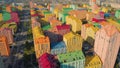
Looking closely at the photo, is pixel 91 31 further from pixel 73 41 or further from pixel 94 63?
pixel 94 63

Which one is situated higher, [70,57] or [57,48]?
[70,57]

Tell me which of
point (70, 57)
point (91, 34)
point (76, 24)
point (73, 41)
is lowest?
point (91, 34)

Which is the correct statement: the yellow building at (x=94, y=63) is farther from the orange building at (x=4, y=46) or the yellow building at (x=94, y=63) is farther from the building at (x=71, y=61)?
the orange building at (x=4, y=46)

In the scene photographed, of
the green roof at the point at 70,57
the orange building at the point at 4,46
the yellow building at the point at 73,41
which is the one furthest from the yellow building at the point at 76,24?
the orange building at the point at 4,46

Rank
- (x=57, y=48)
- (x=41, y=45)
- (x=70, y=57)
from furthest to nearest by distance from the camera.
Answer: (x=57, y=48) < (x=41, y=45) < (x=70, y=57)

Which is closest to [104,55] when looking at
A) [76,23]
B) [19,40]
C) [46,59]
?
[46,59]

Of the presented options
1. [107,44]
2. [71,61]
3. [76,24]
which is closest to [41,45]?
[71,61]

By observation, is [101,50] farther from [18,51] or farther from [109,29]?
[18,51]

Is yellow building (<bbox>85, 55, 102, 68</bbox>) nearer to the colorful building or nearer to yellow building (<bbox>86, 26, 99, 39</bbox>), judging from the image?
the colorful building
